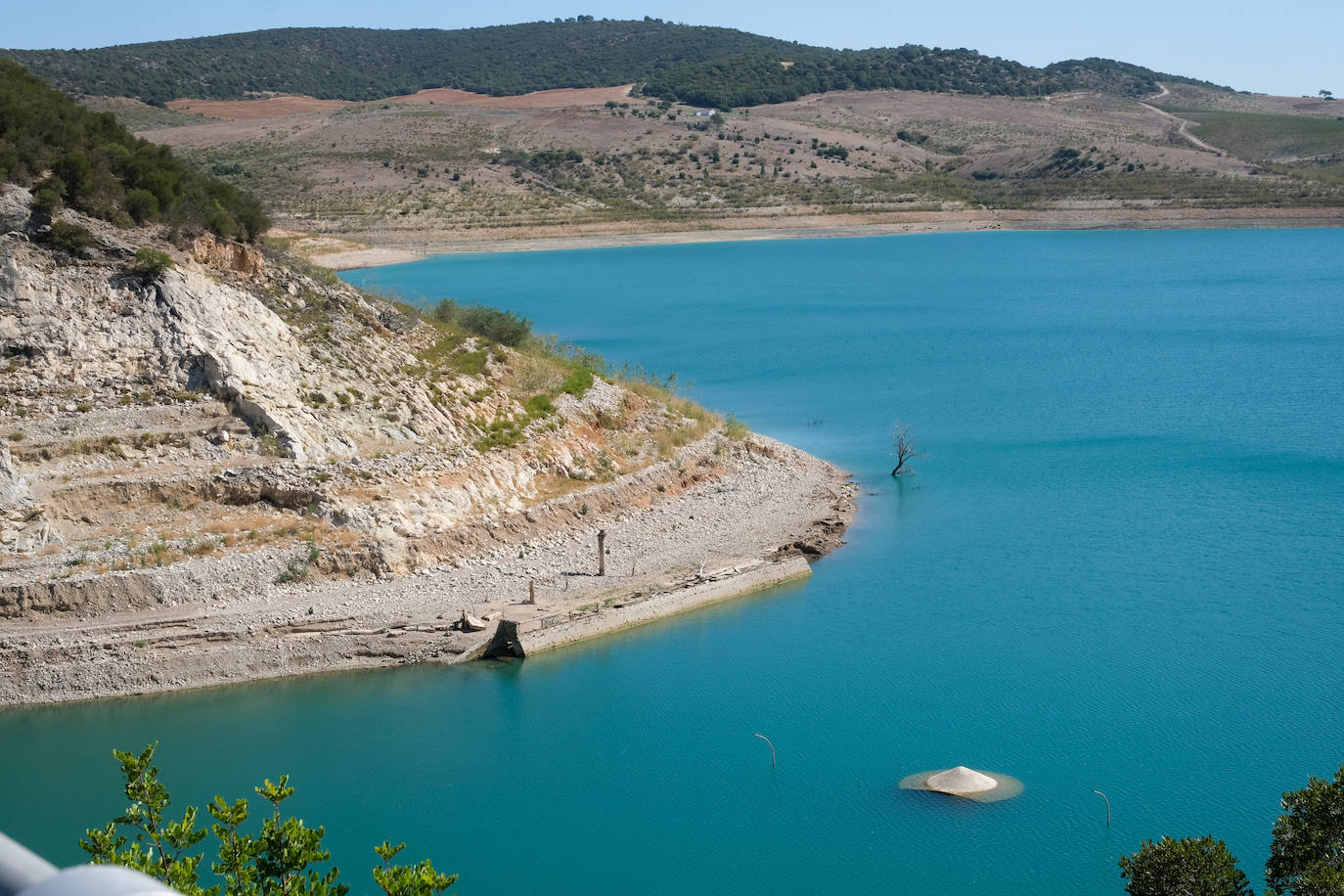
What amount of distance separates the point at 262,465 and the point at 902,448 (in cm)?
1735

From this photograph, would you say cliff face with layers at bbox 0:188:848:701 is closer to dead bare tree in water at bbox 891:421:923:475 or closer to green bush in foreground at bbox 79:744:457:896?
dead bare tree in water at bbox 891:421:923:475

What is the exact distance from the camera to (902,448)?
35219 mm

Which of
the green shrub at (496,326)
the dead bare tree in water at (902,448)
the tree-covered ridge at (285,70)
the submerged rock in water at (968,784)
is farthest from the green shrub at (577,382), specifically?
the tree-covered ridge at (285,70)

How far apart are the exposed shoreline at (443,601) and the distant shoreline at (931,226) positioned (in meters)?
67.2

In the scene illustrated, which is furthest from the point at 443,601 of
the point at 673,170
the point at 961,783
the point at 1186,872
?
the point at 673,170

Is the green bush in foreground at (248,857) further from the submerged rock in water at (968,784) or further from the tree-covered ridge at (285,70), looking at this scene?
the tree-covered ridge at (285,70)

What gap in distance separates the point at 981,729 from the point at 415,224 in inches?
3303

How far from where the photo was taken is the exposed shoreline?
21312 mm

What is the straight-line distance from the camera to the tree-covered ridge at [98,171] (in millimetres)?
27734

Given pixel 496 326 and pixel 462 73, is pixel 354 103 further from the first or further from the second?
pixel 496 326

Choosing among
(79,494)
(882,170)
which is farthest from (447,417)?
(882,170)

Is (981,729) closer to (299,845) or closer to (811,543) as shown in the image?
(811,543)

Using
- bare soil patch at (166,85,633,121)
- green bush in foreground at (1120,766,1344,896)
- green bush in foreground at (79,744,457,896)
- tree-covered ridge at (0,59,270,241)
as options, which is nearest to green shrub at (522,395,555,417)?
tree-covered ridge at (0,59,270,241)

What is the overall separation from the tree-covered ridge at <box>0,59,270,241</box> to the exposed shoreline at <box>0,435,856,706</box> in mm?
9641
